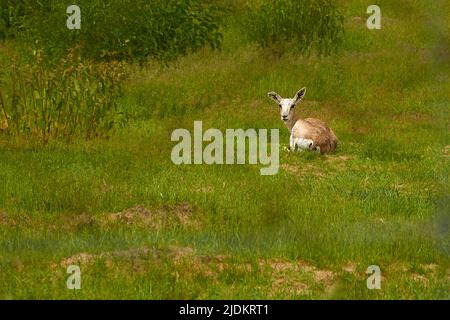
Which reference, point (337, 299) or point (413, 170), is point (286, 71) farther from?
point (337, 299)

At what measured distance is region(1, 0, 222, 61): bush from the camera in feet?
59.4

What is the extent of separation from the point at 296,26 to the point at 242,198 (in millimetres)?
10595

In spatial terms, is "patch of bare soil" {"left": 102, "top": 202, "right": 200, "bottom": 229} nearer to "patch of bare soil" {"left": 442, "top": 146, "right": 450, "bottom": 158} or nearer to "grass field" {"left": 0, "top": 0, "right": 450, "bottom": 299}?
"grass field" {"left": 0, "top": 0, "right": 450, "bottom": 299}

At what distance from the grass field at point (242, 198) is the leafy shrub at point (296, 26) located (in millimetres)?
990

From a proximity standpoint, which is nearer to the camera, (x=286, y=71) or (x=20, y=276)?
(x=20, y=276)

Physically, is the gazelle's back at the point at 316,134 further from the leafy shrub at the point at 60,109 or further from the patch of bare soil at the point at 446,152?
the leafy shrub at the point at 60,109

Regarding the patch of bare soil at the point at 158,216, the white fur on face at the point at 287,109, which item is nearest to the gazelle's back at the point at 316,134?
the white fur on face at the point at 287,109

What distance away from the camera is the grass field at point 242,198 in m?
7.43

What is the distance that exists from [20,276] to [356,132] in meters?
9.26

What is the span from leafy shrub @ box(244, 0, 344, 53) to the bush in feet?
4.20

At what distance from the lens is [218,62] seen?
19.0 meters

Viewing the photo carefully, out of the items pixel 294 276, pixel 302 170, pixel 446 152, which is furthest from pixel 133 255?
pixel 446 152

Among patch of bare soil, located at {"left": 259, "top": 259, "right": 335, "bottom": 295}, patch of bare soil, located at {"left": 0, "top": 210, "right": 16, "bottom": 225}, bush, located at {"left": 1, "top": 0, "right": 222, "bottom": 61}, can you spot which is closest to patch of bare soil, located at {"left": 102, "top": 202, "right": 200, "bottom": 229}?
patch of bare soil, located at {"left": 0, "top": 210, "right": 16, "bottom": 225}
